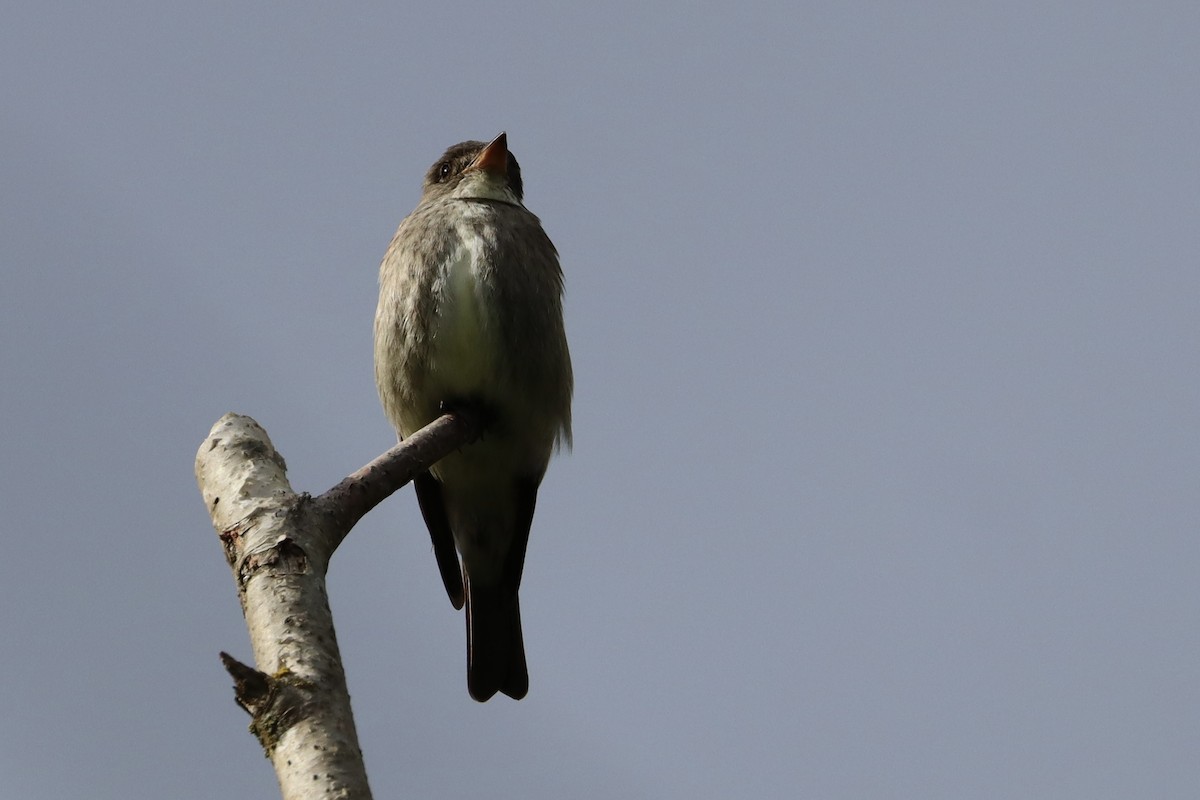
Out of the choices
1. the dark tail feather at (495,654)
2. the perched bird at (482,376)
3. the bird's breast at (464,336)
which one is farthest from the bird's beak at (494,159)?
the dark tail feather at (495,654)

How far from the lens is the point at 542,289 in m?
6.10

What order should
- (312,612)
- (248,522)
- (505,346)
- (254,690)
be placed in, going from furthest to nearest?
(505,346), (248,522), (312,612), (254,690)

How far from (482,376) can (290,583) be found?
2452 mm

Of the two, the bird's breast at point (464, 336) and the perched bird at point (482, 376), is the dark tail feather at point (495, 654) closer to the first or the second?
the perched bird at point (482, 376)

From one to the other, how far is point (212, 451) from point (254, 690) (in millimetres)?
1255

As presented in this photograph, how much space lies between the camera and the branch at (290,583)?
9.56ft

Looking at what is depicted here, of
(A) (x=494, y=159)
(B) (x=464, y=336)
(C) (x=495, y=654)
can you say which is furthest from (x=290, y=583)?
(A) (x=494, y=159)

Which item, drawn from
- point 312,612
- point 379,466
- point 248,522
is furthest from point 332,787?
point 379,466

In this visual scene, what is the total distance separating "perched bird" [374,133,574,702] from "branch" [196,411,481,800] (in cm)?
126

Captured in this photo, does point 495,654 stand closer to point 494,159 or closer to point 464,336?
point 464,336

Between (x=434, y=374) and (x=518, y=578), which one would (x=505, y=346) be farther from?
(x=518, y=578)

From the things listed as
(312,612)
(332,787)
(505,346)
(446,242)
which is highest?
(446,242)

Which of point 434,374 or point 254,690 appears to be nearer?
point 254,690

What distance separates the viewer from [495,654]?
632 centimetres
